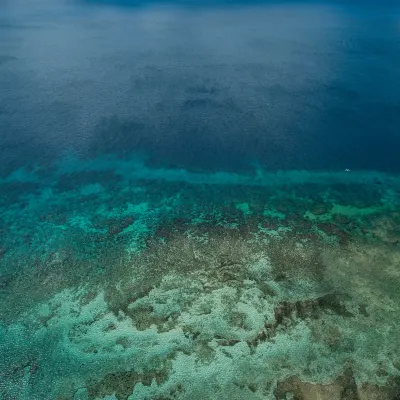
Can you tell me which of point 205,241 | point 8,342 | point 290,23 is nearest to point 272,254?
point 205,241

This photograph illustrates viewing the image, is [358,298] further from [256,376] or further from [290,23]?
[290,23]

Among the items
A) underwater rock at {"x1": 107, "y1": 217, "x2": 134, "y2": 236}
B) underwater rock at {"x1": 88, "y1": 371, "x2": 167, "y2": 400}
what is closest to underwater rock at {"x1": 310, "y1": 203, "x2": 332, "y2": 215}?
underwater rock at {"x1": 107, "y1": 217, "x2": 134, "y2": 236}

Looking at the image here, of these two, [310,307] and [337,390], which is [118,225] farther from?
[337,390]

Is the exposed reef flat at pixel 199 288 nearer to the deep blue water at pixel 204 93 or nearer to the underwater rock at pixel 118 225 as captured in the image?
the underwater rock at pixel 118 225

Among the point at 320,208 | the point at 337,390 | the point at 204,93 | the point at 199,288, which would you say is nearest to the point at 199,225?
the point at 199,288

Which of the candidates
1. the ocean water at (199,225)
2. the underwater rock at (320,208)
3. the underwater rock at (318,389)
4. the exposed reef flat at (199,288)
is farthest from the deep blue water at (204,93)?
the underwater rock at (318,389)

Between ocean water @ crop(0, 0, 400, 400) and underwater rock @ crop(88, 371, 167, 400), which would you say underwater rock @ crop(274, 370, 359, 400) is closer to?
ocean water @ crop(0, 0, 400, 400)
